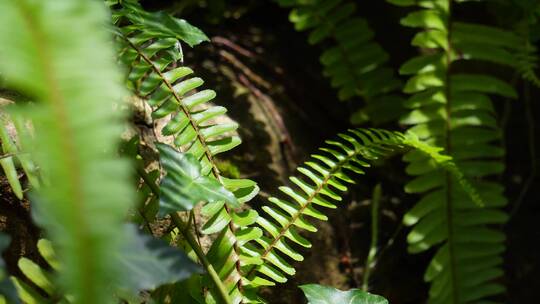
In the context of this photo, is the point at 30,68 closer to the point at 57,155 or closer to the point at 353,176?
the point at 57,155

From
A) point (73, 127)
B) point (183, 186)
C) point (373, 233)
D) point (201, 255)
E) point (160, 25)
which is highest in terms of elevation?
point (160, 25)

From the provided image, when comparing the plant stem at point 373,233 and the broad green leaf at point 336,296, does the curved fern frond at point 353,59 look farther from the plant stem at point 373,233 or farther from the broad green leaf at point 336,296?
the broad green leaf at point 336,296

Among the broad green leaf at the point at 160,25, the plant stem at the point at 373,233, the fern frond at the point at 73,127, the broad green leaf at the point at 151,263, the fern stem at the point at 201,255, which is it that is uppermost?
the broad green leaf at the point at 160,25

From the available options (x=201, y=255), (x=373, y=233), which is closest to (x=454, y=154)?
(x=373, y=233)

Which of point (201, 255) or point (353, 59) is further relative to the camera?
point (353, 59)

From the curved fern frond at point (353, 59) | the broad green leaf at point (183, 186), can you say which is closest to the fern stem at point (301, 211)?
the broad green leaf at point (183, 186)

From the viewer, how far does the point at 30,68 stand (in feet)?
1.85

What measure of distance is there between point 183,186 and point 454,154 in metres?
1.24

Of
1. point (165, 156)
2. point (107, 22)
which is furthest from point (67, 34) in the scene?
point (107, 22)

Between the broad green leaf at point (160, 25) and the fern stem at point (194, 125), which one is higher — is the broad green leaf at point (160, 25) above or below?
above

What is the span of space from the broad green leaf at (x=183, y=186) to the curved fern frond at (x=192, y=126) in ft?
0.63

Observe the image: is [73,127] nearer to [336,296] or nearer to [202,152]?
[202,152]

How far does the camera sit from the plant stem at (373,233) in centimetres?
206

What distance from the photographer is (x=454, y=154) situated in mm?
2045
